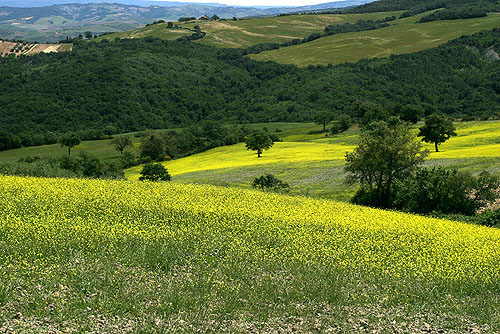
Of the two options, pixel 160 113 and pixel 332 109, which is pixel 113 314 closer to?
pixel 332 109

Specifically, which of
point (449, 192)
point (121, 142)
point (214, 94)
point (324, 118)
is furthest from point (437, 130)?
point (214, 94)

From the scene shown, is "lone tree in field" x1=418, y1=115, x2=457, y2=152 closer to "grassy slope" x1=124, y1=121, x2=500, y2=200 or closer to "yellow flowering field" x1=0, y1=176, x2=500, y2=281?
"grassy slope" x1=124, y1=121, x2=500, y2=200

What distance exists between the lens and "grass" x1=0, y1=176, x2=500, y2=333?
11.1m

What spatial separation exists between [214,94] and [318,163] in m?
145

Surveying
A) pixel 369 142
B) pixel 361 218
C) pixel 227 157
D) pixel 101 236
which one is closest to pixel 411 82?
pixel 227 157

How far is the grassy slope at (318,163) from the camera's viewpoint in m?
46.2

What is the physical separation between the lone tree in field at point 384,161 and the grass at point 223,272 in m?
17.8

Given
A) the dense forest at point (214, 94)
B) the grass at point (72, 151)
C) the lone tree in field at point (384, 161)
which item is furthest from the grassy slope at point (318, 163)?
the dense forest at point (214, 94)

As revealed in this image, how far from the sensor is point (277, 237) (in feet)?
60.0

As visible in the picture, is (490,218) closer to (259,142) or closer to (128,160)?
(259,142)

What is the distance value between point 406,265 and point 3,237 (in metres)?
14.6

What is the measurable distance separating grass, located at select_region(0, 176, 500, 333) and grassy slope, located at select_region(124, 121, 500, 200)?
22535 millimetres

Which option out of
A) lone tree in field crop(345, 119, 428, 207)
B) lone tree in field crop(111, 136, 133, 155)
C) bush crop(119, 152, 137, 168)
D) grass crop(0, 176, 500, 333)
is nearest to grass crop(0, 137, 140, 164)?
lone tree in field crop(111, 136, 133, 155)

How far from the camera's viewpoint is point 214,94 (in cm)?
19988
